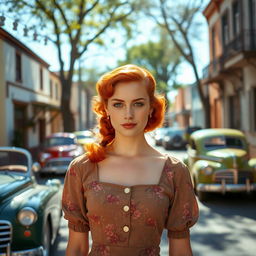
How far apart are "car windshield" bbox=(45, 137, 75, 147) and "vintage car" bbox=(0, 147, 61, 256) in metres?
8.46

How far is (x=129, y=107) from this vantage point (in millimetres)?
2172

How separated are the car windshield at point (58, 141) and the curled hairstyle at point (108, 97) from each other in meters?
12.2

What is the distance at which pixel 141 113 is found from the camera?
86.7 inches

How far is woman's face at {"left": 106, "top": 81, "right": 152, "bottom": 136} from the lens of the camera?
218 cm

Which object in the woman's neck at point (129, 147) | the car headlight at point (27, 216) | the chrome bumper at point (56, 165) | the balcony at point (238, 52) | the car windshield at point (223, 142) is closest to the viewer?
the woman's neck at point (129, 147)

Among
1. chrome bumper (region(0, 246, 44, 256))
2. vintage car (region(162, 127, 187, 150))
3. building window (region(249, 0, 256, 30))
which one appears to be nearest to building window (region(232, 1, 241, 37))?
building window (region(249, 0, 256, 30))

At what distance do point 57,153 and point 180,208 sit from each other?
463 inches

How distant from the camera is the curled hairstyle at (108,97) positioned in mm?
2174

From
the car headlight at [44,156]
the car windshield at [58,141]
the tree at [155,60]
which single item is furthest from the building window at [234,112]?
the tree at [155,60]

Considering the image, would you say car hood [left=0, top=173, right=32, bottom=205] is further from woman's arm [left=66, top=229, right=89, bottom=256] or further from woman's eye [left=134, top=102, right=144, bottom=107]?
woman's eye [left=134, top=102, right=144, bottom=107]

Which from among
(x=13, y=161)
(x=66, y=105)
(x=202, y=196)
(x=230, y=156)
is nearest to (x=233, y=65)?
(x=66, y=105)

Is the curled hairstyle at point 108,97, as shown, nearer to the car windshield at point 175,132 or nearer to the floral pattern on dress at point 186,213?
the floral pattern on dress at point 186,213

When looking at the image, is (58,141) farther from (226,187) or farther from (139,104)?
(139,104)

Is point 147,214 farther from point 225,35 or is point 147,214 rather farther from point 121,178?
point 225,35
